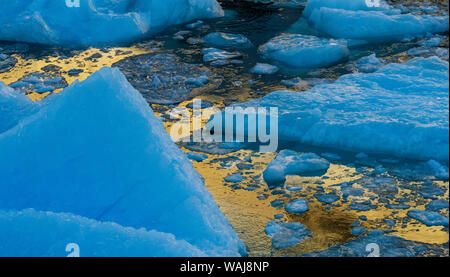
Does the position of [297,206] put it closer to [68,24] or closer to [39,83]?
[39,83]

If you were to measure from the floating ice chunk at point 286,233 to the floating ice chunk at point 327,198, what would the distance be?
265 mm

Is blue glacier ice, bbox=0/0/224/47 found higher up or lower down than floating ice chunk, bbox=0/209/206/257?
lower down

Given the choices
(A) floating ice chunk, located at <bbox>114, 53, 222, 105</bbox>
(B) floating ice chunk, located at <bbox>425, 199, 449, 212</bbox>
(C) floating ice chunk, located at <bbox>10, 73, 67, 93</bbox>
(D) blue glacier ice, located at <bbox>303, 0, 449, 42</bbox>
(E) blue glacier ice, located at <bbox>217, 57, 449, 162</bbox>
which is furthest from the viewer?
(D) blue glacier ice, located at <bbox>303, 0, 449, 42</bbox>

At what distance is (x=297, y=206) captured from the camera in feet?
9.78

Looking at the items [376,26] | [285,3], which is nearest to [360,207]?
[376,26]

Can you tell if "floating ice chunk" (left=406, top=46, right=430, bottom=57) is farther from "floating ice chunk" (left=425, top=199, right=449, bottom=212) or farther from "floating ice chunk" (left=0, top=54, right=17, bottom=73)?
"floating ice chunk" (left=0, top=54, right=17, bottom=73)

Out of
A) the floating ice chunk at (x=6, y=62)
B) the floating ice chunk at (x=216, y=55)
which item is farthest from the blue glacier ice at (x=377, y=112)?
the floating ice chunk at (x=6, y=62)

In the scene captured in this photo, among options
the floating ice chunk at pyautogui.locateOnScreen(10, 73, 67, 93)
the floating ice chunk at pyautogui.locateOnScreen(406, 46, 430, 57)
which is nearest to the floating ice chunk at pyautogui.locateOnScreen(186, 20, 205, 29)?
the floating ice chunk at pyautogui.locateOnScreen(10, 73, 67, 93)

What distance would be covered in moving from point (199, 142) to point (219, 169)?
0.38 meters

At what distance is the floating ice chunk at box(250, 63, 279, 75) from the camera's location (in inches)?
188

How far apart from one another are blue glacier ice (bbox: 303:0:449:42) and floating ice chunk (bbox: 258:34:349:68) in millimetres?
380

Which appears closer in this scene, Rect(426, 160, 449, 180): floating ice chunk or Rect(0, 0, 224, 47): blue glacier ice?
Rect(426, 160, 449, 180): floating ice chunk

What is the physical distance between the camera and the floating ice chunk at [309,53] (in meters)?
4.93
